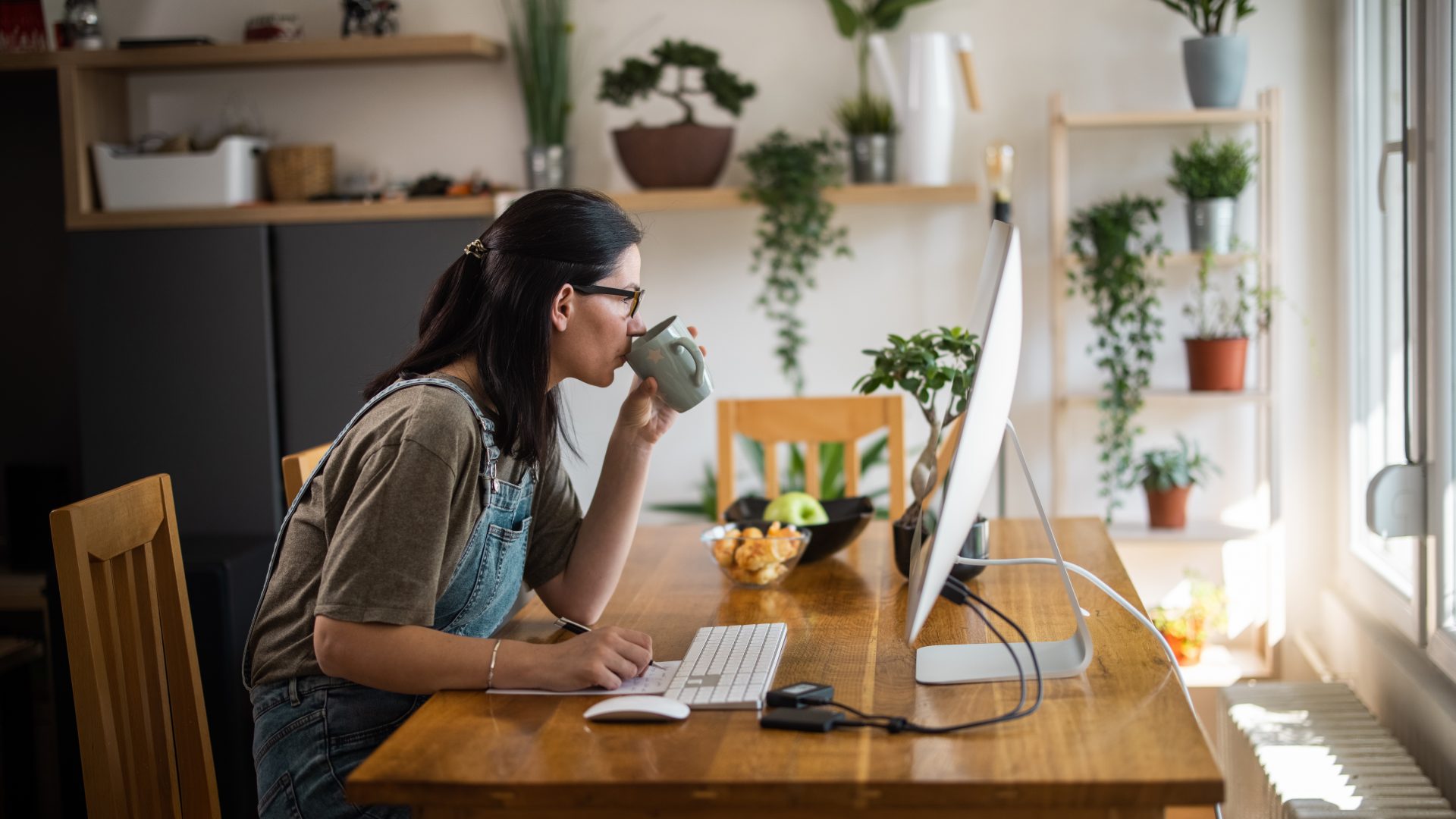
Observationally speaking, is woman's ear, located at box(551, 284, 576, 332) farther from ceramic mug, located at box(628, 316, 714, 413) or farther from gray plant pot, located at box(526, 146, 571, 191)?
gray plant pot, located at box(526, 146, 571, 191)

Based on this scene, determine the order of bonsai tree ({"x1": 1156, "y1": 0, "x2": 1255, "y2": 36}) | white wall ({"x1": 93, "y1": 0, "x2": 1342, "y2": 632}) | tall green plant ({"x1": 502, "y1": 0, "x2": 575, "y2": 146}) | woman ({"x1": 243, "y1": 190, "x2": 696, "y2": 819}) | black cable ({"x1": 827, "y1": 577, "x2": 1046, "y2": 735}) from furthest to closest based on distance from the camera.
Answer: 1. tall green plant ({"x1": 502, "y1": 0, "x2": 575, "y2": 146})
2. white wall ({"x1": 93, "y1": 0, "x2": 1342, "y2": 632})
3. bonsai tree ({"x1": 1156, "y1": 0, "x2": 1255, "y2": 36})
4. woman ({"x1": 243, "y1": 190, "x2": 696, "y2": 819})
5. black cable ({"x1": 827, "y1": 577, "x2": 1046, "y2": 735})

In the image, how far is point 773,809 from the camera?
1148 mm

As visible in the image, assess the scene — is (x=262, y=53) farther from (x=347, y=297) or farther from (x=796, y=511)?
(x=796, y=511)

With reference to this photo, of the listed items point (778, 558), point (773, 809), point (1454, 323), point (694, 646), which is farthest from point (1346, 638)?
point (773, 809)

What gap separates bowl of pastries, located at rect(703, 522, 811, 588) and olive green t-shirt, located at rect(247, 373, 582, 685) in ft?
1.44

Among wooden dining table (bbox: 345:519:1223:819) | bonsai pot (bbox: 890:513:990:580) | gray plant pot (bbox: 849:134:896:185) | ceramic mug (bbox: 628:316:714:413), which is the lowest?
wooden dining table (bbox: 345:519:1223:819)

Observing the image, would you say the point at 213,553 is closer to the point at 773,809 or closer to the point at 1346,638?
the point at 773,809

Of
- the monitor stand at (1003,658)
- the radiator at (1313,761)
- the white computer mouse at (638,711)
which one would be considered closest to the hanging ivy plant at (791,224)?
the radiator at (1313,761)

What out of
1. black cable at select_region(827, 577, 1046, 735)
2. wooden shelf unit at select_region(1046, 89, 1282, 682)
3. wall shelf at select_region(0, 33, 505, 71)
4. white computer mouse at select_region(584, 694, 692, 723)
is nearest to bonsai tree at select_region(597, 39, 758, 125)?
wall shelf at select_region(0, 33, 505, 71)

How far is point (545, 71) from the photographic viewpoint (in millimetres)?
3379

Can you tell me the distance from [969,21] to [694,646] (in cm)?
234

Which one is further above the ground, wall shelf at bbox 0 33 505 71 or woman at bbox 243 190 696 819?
wall shelf at bbox 0 33 505 71

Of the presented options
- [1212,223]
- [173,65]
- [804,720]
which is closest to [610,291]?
[804,720]

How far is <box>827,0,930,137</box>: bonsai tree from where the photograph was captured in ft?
10.8
